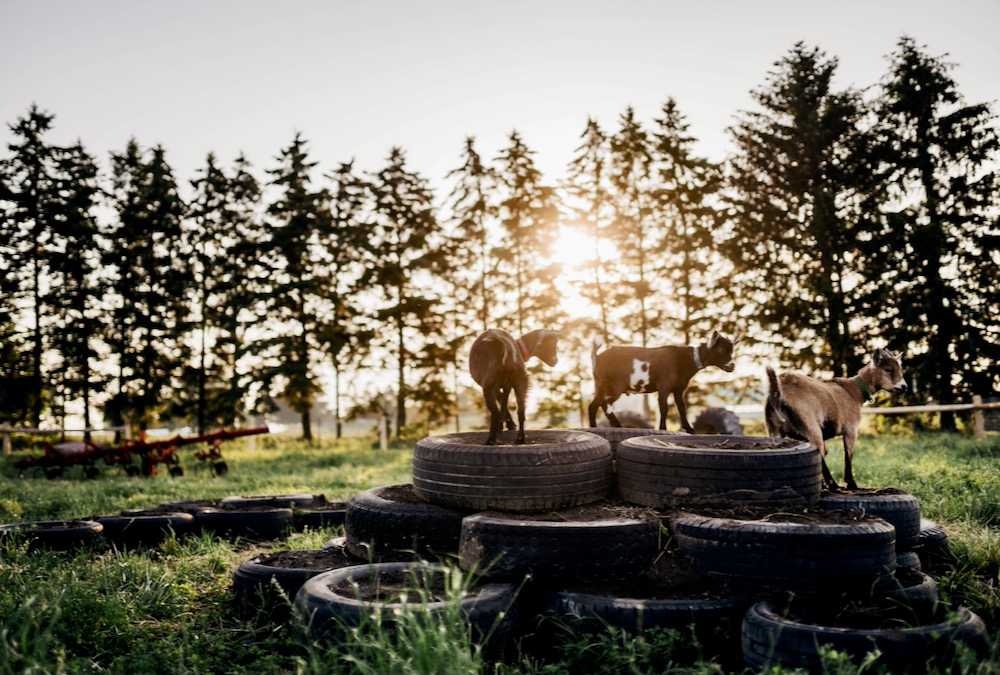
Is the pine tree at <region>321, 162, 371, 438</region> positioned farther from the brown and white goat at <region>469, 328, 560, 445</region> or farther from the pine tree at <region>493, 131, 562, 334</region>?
the brown and white goat at <region>469, 328, 560, 445</region>

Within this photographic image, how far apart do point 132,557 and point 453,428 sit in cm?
2376

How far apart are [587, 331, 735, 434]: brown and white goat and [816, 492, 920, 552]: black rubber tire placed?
2.21 m

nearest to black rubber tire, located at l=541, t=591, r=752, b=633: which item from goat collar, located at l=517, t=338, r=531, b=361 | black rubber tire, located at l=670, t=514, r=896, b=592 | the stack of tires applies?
the stack of tires

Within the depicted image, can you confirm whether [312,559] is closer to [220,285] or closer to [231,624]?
A: [231,624]

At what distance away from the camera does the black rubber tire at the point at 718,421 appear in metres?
16.0

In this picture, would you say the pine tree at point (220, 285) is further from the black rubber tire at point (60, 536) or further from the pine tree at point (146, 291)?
the black rubber tire at point (60, 536)

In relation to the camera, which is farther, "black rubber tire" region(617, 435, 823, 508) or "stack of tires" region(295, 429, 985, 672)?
"black rubber tire" region(617, 435, 823, 508)

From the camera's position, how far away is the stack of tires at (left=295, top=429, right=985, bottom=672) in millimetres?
3188

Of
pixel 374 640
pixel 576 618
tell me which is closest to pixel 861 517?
pixel 576 618

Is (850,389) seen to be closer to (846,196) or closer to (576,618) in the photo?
(576,618)

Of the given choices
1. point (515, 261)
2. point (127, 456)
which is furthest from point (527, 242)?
point (127, 456)

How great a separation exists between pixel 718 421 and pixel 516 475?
13.4 metres

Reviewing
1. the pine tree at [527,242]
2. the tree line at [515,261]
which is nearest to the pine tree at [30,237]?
the tree line at [515,261]

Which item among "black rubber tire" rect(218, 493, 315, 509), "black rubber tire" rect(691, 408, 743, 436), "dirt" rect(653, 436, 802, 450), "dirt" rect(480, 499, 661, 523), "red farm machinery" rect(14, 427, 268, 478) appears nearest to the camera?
"dirt" rect(480, 499, 661, 523)
